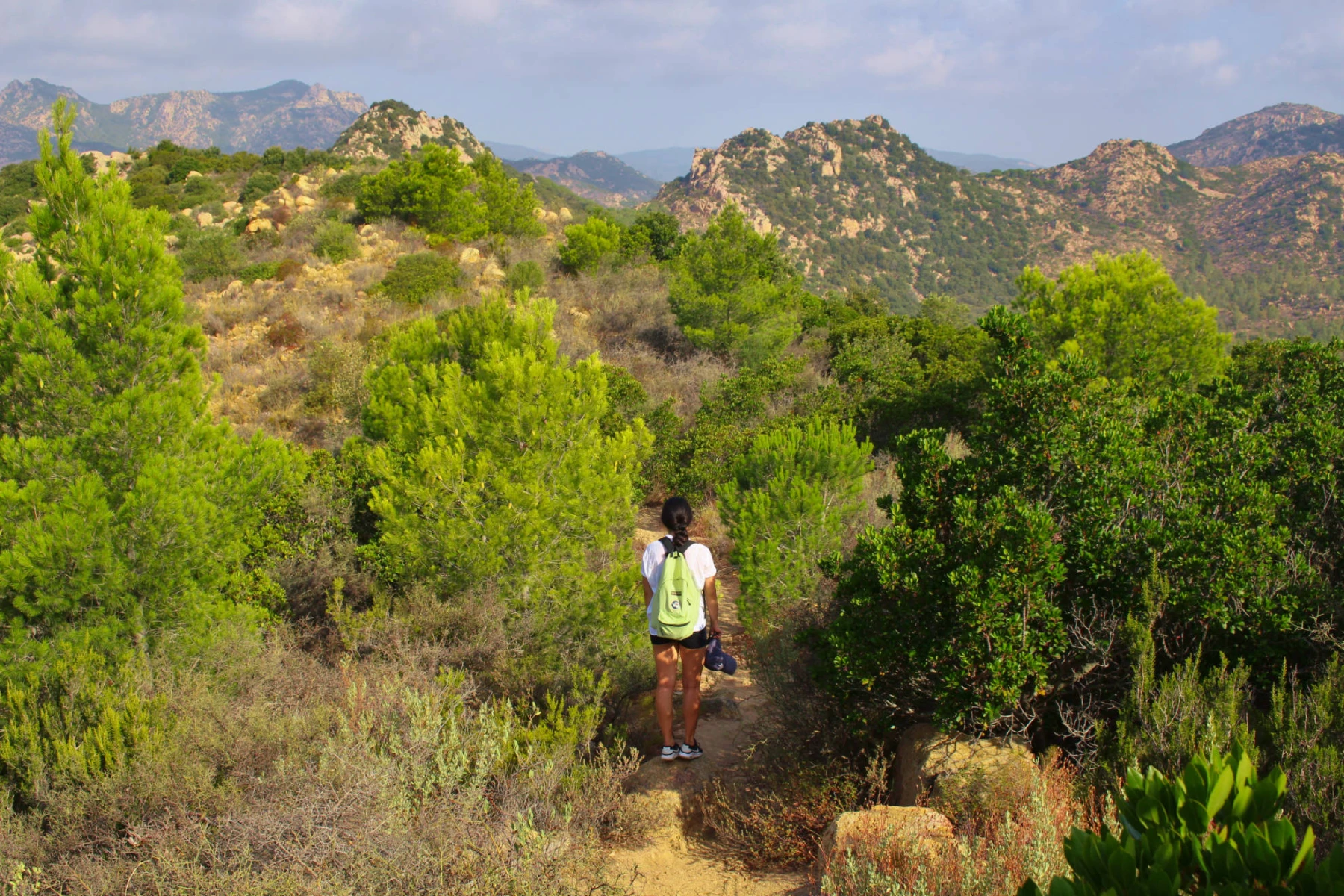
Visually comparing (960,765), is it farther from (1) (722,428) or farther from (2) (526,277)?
(2) (526,277)

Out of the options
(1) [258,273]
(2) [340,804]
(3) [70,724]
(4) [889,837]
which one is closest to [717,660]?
(4) [889,837]

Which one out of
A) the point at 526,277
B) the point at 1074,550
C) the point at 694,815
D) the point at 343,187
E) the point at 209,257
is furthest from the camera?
the point at 343,187

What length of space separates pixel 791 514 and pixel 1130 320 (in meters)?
8.44

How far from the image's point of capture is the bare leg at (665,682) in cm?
428

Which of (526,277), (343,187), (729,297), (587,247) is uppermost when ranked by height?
(343,187)

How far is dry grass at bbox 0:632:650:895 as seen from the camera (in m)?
2.58

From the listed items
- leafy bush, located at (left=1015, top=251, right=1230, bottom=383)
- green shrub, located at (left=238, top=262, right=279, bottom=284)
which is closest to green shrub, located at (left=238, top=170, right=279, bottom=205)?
green shrub, located at (left=238, top=262, right=279, bottom=284)

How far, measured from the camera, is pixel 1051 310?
40.4 ft

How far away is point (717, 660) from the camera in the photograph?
4379mm

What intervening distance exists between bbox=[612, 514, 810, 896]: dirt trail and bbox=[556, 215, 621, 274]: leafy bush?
15425 mm

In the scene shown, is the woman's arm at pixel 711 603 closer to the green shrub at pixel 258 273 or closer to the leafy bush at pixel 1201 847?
the leafy bush at pixel 1201 847

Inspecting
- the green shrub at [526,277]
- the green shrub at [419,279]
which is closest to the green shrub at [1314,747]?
the green shrub at [419,279]

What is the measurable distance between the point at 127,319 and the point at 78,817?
3.06m

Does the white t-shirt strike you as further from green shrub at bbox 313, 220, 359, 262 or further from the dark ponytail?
green shrub at bbox 313, 220, 359, 262
